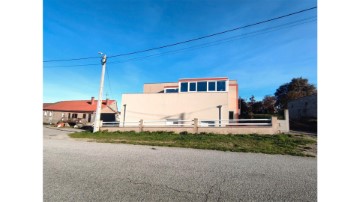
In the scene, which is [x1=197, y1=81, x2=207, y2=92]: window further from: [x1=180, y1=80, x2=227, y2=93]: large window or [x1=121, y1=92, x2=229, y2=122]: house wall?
[x1=121, y1=92, x2=229, y2=122]: house wall

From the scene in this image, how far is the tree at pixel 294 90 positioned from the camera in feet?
146

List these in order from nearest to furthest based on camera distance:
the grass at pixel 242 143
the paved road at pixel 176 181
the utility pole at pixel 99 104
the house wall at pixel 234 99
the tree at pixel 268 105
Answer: the paved road at pixel 176 181 < the grass at pixel 242 143 < the utility pole at pixel 99 104 < the house wall at pixel 234 99 < the tree at pixel 268 105

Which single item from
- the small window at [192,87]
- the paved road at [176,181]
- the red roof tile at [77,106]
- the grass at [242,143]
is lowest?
the grass at [242,143]

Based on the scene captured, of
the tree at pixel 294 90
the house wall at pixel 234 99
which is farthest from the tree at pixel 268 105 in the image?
the house wall at pixel 234 99

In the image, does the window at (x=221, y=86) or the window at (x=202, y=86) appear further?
the window at (x=202, y=86)

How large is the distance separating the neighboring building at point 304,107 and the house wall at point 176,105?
16.6 meters

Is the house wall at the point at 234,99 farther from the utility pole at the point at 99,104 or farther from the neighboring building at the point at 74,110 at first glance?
the neighboring building at the point at 74,110

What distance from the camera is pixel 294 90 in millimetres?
47938

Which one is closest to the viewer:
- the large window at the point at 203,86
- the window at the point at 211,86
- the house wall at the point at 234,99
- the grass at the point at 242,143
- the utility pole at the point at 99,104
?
the grass at the point at 242,143

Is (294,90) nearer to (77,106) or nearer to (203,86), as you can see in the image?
(203,86)
